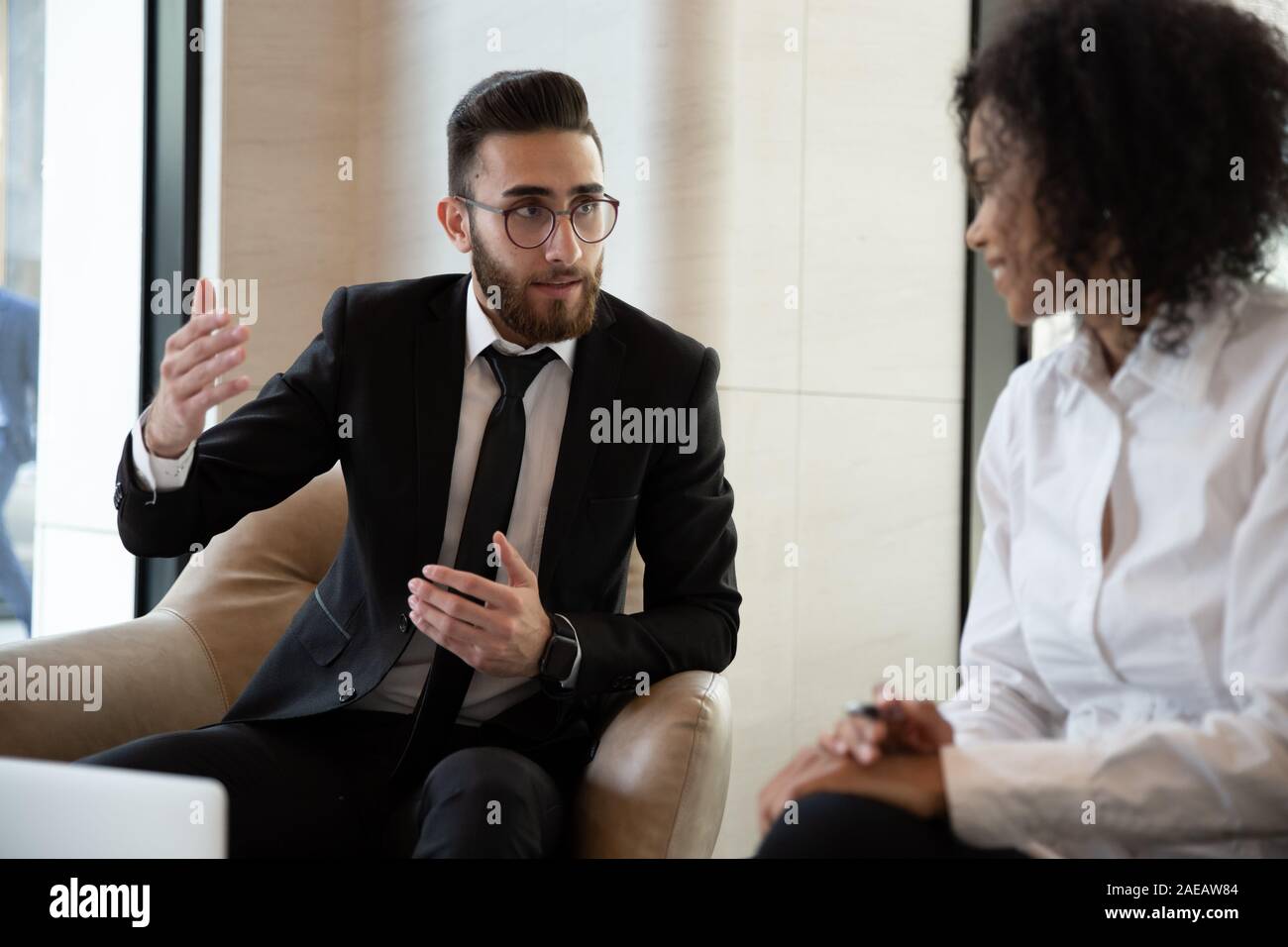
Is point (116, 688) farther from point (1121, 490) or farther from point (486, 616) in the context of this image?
point (1121, 490)

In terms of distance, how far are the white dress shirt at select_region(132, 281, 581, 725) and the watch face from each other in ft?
0.47

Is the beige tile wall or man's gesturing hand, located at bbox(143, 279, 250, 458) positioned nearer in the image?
man's gesturing hand, located at bbox(143, 279, 250, 458)

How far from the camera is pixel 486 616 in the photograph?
160 cm

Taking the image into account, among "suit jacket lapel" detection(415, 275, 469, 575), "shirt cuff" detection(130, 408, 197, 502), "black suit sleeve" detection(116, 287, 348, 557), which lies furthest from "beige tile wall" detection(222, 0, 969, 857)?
"shirt cuff" detection(130, 408, 197, 502)

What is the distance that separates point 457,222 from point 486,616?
2.49 feet

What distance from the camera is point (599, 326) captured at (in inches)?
77.7

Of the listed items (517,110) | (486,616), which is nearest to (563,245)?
(517,110)

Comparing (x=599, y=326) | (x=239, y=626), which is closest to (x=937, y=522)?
(x=599, y=326)

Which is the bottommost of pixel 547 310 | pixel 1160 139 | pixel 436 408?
pixel 436 408

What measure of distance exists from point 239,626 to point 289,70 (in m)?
1.60

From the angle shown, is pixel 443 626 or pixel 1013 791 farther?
pixel 443 626

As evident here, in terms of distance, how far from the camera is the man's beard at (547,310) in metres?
1.90

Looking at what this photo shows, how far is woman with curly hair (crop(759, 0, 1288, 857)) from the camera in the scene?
43.7 inches

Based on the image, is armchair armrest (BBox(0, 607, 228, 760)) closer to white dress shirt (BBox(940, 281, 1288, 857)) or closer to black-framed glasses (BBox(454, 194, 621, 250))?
black-framed glasses (BBox(454, 194, 621, 250))
